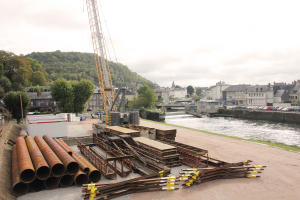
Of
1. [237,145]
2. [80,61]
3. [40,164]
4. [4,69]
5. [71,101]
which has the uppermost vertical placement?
[80,61]

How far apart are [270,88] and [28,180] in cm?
8172

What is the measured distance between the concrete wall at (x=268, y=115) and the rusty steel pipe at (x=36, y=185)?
161 ft

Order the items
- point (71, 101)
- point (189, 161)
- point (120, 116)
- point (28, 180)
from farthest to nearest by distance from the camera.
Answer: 1. point (71, 101)
2. point (120, 116)
3. point (189, 161)
4. point (28, 180)

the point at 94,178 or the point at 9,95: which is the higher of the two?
the point at 9,95

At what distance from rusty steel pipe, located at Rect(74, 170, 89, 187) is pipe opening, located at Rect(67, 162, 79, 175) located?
0.17 meters

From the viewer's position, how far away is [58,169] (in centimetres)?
938

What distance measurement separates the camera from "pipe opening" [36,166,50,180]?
8880mm

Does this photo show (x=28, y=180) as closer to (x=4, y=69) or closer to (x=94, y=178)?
(x=94, y=178)

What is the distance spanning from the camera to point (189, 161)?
12422mm

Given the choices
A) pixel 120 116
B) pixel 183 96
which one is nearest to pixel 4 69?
pixel 120 116

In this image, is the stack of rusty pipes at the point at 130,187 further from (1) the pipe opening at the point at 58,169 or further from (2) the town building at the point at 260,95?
(2) the town building at the point at 260,95

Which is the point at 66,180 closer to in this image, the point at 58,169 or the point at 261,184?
the point at 58,169

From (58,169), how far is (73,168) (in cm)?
63

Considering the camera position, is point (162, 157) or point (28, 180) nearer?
point (28, 180)
